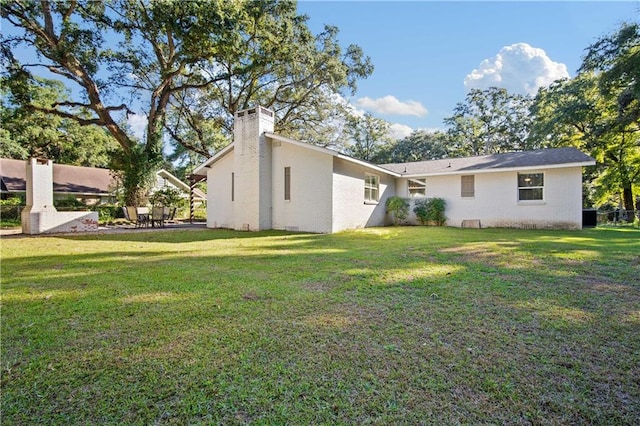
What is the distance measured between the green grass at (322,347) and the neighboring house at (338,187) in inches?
303

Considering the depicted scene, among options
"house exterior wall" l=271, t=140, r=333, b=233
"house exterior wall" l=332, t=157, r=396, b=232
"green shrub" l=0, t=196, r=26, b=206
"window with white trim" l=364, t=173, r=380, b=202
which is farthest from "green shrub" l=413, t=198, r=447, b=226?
"green shrub" l=0, t=196, r=26, b=206

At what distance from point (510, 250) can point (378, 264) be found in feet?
12.8

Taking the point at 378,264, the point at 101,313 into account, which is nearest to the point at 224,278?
the point at 101,313

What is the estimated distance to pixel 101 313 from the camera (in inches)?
131

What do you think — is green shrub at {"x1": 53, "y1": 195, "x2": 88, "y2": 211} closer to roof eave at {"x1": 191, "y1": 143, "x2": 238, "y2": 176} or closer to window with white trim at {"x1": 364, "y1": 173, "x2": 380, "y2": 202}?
roof eave at {"x1": 191, "y1": 143, "x2": 238, "y2": 176}

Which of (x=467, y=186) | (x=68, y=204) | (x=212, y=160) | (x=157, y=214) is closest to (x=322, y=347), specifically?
(x=212, y=160)

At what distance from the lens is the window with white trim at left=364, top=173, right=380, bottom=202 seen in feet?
48.9

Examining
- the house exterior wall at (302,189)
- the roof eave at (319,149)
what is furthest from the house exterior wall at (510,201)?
the house exterior wall at (302,189)

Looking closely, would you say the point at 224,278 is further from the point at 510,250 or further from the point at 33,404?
the point at 510,250

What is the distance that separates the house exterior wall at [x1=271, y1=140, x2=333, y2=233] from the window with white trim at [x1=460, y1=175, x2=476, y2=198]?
7.59 metres

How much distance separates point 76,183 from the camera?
25.4 metres

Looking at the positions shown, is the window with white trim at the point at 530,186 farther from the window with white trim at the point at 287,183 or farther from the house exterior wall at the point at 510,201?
the window with white trim at the point at 287,183

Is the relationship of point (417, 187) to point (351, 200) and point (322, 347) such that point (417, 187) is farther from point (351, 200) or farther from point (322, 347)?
point (322, 347)

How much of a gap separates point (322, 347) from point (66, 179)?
103ft
